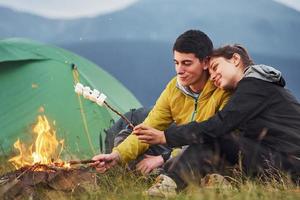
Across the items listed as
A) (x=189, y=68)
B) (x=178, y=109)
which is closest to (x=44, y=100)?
(x=178, y=109)

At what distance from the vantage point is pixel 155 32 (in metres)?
7.34

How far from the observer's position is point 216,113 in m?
3.58

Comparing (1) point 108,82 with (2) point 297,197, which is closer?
(2) point 297,197

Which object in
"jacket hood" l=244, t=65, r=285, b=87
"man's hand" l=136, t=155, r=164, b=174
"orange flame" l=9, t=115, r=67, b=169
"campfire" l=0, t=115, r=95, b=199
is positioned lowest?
"man's hand" l=136, t=155, r=164, b=174

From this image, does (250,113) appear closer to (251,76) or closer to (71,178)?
(251,76)

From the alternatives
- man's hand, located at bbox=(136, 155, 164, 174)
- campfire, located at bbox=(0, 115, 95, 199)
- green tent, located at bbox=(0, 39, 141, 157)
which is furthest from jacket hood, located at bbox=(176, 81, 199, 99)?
green tent, located at bbox=(0, 39, 141, 157)

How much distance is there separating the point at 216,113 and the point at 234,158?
0.24m

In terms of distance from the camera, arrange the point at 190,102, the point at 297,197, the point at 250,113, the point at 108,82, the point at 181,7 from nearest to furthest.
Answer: the point at 297,197 → the point at 250,113 → the point at 190,102 → the point at 108,82 → the point at 181,7

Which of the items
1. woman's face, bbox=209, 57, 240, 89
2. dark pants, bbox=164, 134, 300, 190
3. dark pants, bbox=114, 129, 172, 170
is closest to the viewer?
dark pants, bbox=164, 134, 300, 190

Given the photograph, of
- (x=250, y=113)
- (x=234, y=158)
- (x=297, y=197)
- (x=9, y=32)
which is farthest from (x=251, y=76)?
(x=9, y=32)

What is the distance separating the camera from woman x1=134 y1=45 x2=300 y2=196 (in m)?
3.48

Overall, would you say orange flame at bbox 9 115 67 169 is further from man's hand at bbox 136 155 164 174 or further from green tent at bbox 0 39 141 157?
green tent at bbox 0 39 141 157

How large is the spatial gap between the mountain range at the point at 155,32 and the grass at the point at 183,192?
3367mm

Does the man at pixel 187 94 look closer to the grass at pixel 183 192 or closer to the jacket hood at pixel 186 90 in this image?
the jacket hood at pixel 186 90
